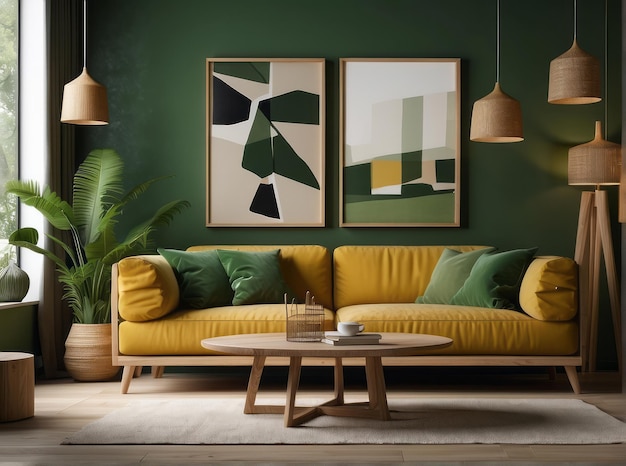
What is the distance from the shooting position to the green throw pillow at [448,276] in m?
4.98

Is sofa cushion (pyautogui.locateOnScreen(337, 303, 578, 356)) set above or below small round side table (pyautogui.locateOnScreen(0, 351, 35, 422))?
above

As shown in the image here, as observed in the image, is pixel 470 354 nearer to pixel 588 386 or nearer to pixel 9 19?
pixel 588 386

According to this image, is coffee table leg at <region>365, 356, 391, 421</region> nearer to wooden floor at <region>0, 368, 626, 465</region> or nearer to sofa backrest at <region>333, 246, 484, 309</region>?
wooden floor at <region>0, 368, 626, 465</region>

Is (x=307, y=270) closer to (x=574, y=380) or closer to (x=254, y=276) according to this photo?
(x=254, y=276)

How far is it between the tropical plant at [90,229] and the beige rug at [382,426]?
1141 mm

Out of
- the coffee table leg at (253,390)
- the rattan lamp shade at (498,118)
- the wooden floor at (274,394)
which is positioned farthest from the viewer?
the rattan lamp shade at (498,118)

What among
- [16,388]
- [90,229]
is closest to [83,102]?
[90,229]

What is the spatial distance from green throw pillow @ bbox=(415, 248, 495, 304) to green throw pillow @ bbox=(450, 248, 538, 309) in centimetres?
15

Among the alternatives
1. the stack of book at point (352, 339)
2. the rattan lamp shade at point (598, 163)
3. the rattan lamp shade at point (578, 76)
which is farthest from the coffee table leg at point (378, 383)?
the rattan lamp shade at point (598, 163)

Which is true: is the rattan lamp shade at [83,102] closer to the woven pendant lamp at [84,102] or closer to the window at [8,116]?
the woven pendant lamp at [84,102]

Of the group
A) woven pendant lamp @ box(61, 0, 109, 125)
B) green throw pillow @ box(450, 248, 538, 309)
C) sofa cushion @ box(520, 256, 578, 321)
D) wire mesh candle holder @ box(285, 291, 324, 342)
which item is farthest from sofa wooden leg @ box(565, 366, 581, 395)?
woven pendant lamp @ box(61, 0, 109, 125)

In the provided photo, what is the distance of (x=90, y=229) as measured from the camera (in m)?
5.27

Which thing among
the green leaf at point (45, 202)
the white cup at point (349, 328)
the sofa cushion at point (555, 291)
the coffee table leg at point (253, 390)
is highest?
the green leaf at point (45, 202)

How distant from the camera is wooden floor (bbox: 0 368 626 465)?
306 centimetres
